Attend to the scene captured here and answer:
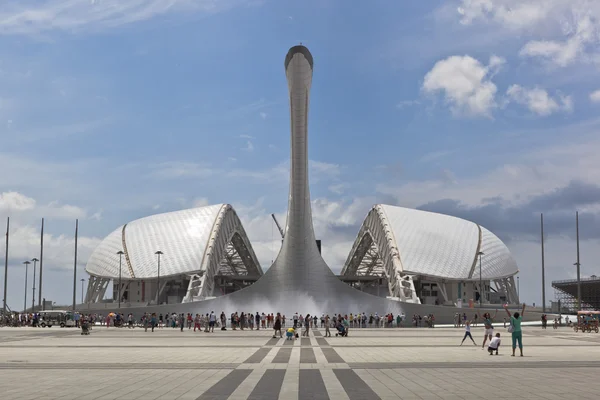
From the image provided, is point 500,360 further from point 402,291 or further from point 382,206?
point 382,206

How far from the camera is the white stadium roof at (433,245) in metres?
89.1

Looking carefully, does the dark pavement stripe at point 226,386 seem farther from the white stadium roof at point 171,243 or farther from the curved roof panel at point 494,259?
the curved roof panel at point 494,259

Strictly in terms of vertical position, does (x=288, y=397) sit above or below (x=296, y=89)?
below

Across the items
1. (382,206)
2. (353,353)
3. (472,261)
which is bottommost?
(353,353)

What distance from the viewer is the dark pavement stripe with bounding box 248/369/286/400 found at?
13.5m

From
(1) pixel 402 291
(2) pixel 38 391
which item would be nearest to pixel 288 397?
(2) pixel 38 391

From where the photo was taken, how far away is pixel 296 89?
2534 inches

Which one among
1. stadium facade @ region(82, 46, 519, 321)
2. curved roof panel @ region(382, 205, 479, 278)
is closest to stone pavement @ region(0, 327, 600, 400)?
stadium facade @ region(82, 46, 519, 321)

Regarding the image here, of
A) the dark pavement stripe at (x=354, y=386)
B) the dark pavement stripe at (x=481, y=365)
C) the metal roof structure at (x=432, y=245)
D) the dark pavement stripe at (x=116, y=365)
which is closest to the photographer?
the dark pavement stripe at (x=354, y=386)

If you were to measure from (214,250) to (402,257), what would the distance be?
22.4 metres

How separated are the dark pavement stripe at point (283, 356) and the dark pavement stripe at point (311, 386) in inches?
135

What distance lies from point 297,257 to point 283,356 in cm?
4297

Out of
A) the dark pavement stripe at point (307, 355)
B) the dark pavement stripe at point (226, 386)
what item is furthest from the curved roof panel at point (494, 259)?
the dark pavement stripe at point (226, 386)

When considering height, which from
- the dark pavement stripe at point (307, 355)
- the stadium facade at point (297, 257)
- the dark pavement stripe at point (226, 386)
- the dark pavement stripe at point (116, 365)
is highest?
the stadium facade at point (297, 257)
